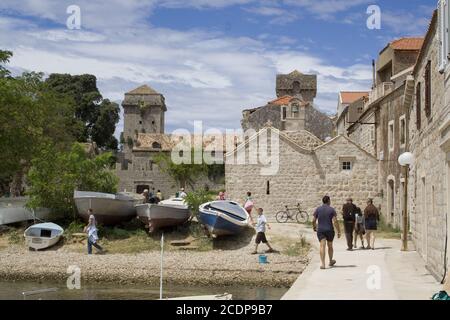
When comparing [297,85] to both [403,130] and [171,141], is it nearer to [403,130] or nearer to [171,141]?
[171,141]

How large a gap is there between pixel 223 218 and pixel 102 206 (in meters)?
6.82

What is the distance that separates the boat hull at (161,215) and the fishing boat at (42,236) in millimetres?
3843

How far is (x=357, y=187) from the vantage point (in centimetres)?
3086

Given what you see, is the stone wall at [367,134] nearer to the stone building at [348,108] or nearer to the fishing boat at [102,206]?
the stone building at [348,108]

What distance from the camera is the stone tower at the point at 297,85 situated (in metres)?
71.0

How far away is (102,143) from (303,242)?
62.5 m

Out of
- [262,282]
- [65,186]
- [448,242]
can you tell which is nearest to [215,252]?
[262,282]

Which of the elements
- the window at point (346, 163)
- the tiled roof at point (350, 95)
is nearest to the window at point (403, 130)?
the window at point (346, 163)

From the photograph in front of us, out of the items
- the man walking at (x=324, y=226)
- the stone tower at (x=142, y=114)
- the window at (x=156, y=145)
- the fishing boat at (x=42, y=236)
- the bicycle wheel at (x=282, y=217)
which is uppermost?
the stone tower at (x=142, y=114)

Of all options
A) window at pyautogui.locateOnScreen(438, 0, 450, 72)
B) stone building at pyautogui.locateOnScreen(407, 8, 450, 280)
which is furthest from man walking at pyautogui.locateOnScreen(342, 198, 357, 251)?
window at pyautogui.locateOnScreen(438, 0, 450, 72)

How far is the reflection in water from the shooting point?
1973 centimetres

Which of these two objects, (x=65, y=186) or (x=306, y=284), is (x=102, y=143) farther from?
(x=306, y=284)

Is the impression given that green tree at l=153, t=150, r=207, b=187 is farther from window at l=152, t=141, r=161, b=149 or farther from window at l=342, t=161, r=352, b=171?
window at l=342, t=161, r=352, b=171

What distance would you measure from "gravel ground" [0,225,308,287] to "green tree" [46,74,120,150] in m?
56.3
